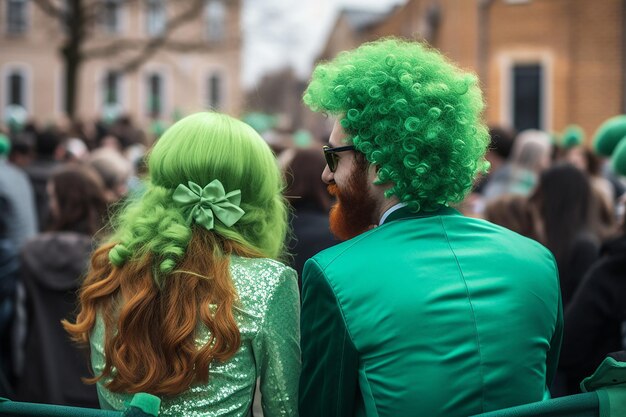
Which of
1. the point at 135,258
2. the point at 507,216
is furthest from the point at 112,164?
the point at 135,258

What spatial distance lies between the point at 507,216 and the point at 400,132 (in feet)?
9.25

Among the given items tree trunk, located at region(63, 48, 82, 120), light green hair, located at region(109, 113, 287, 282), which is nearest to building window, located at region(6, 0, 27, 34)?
tree trunk, located at region(63, 48, 82, 120)

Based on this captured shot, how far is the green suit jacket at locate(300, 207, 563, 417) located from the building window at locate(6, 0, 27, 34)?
43042 millimetres

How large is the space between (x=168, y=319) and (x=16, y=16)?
43.2 m

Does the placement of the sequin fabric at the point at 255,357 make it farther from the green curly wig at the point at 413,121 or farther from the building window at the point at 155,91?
the building window at the point at 155,91

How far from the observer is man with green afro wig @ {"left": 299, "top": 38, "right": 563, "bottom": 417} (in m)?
2.04

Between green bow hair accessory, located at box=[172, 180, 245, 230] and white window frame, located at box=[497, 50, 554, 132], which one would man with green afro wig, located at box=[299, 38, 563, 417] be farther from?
white window frame, located at box=[497, 50, 554, 132]

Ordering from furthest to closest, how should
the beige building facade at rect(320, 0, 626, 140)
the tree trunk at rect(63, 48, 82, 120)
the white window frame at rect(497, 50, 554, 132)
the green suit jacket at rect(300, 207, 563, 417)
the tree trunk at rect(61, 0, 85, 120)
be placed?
the tree trunk at rect(61, 0, 85, 120)
the tree trunk at rect(63, 48, 82, 120)
the white window frame at rect(497, 50, 554, 132)
the beige building facade at rect(320, 0, 626, 140)
the green suit jacket at rect(300, 207, 563, 417)

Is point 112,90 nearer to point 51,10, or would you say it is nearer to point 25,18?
point 25,18

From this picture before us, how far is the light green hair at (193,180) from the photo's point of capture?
Result: 2.36 metres

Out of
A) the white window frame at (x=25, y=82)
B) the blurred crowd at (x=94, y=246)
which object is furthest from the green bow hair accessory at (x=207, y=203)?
the white window frame at (x=25, y=82)

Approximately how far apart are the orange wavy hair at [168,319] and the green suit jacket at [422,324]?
252 mm

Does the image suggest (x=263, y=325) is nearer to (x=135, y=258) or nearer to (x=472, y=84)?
(x=135, y=258)

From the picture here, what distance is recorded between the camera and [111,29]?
138 feet
